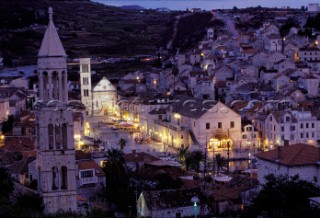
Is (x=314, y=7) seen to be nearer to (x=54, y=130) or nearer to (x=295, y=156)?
→ (x=295, y=156)

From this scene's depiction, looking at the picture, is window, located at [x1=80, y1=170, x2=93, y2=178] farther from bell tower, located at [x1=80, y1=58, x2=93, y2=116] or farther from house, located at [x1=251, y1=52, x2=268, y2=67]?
house, located at [x1=251, y1=52, x2=268, y2=67]

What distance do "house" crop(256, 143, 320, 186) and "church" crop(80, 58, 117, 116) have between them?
1423 inches

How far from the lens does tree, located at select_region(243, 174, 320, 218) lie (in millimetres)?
21944

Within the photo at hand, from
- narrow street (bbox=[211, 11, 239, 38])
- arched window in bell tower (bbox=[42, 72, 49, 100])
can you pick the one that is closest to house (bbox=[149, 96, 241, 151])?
arched window in bell tower (bbox=[42, 72, 49, 100])

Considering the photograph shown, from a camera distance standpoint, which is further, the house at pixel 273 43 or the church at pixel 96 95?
the house at pixel 273 43

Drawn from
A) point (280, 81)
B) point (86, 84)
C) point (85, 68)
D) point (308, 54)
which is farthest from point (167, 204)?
point (308, 54)

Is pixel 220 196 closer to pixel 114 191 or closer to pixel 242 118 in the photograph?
pixel 114 191

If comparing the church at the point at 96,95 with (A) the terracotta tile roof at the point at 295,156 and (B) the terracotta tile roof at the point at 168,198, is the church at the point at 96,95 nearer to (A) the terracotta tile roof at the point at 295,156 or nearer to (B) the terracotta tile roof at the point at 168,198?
(A) the terracotta tile roof at the point at 295,156

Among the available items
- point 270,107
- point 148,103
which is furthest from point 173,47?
point 270,107

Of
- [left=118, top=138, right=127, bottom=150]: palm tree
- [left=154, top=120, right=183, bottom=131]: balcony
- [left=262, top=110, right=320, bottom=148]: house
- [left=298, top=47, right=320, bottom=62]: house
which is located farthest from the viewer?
[left=298, top=47, right=320, bottom=62]: house

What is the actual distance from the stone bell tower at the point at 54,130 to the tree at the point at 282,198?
5.55 m

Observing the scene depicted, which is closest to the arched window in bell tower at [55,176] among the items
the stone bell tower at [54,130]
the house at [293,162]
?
the stone bell tower at [54,130]

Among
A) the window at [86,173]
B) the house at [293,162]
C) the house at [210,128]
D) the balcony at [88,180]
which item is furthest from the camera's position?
the house at [210,128]

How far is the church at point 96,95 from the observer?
214ft
